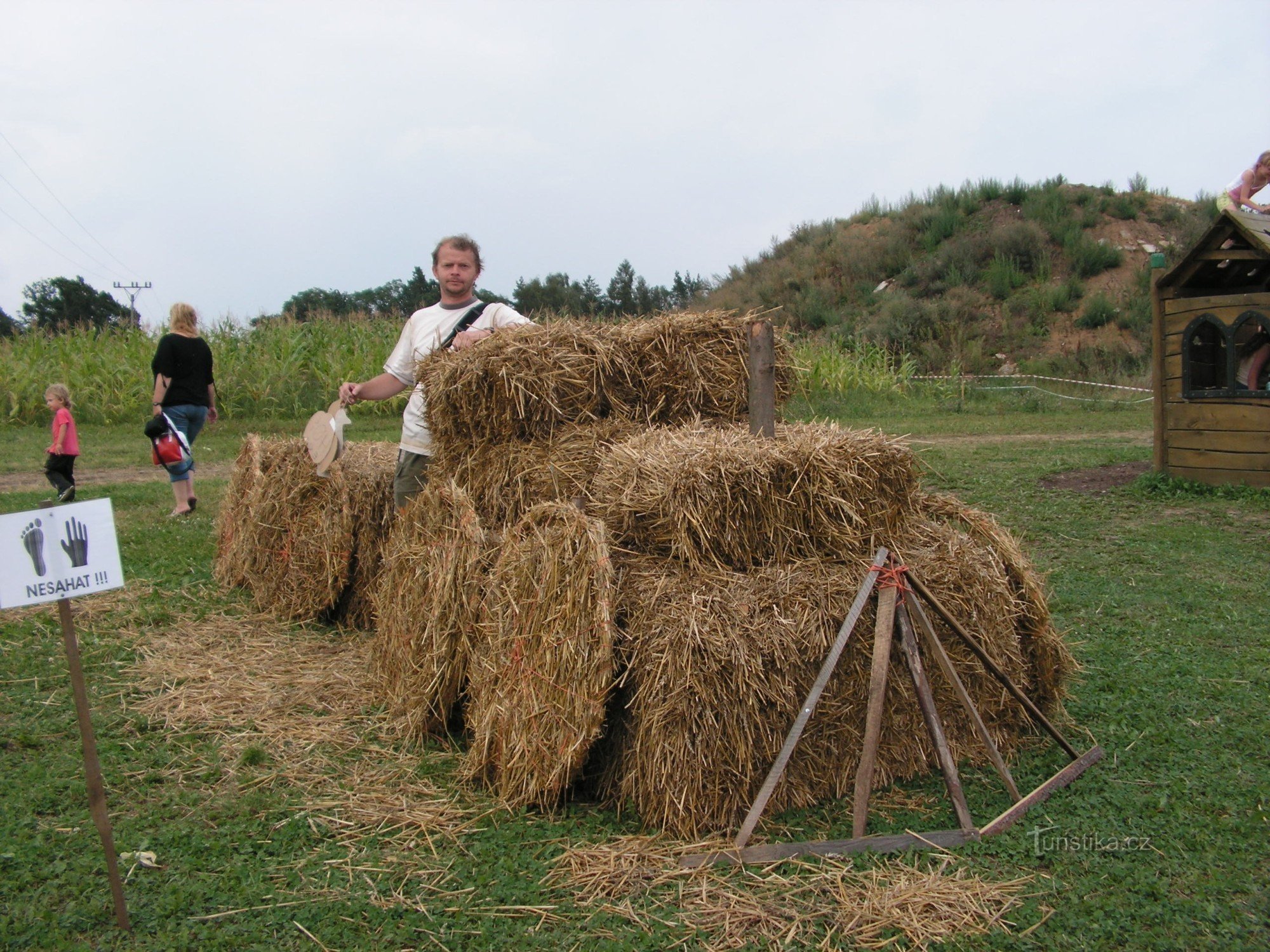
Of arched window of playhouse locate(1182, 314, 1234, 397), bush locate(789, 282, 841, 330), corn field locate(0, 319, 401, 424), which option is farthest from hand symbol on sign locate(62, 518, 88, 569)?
bush locate(789, 282, 841, 330)

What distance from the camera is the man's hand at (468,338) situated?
4.72 metres

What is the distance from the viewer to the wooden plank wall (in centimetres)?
904

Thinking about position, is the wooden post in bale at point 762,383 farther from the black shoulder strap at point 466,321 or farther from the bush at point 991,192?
the bush at point 991,192

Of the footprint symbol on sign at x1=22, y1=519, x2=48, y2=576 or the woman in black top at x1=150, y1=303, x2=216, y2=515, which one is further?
the woman in black top at x1=150, y1=303, x2=216, y2=515

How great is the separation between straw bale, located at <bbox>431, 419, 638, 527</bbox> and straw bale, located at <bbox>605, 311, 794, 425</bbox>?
7.8 inches

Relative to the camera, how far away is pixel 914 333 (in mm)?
26297

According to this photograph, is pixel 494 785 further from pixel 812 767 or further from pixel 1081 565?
pixel 1081 565

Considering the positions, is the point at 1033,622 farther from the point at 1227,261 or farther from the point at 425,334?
the point at 1227,261

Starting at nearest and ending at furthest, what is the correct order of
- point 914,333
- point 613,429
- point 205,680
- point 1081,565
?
1. point 613,429
2. point 205,680
3. point 1081,565
4. point 914,333

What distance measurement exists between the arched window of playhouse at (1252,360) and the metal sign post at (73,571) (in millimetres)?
9459

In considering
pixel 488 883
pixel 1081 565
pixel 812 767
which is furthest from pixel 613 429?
pixel 1081 565

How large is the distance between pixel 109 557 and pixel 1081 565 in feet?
21.0

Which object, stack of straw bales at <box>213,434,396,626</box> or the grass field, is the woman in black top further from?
the grass field

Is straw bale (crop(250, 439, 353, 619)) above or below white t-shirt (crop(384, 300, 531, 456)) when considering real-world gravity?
below
